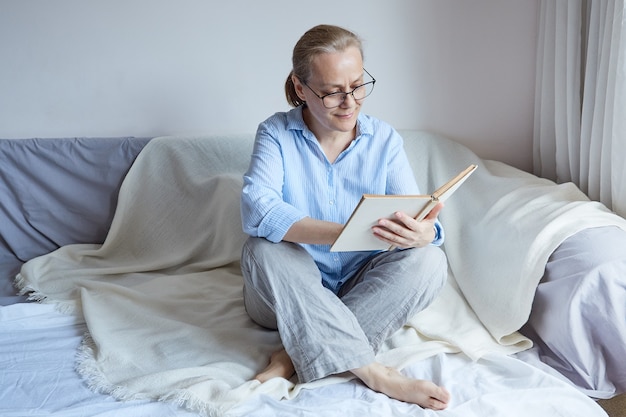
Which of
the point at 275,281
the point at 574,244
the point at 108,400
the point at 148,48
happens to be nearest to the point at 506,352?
the point at 574,244

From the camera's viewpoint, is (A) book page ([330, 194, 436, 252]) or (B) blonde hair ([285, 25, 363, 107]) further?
(B) blonde hair ([285, 25, 363, 107])

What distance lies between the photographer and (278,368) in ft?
5.28

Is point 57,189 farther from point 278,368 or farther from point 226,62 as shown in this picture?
point 278,368

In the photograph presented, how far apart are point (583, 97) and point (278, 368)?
1228mm

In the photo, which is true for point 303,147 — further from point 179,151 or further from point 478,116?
point 478,116

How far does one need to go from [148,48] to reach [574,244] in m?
1.37

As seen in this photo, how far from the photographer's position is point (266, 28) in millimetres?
2354

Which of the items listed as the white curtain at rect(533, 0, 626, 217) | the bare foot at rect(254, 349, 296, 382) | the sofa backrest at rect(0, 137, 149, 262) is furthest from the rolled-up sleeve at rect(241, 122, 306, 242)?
the white curtain at rect(533, 0, 626, 217)

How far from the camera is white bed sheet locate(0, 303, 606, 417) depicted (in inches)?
58.0

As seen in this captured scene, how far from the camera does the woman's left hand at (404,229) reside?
153 cm

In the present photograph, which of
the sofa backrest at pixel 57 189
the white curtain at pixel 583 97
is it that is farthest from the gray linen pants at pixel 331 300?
the sofa backrest at pixel 57 189

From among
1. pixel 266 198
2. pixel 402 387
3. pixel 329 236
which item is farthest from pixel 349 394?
pixel 266 198

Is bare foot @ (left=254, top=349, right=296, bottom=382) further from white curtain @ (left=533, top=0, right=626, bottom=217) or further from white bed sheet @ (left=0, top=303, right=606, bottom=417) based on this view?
white curtain @ (left=533, top=0, right=626, bottom=217)

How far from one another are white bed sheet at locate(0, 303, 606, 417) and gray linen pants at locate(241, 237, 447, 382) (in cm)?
8
